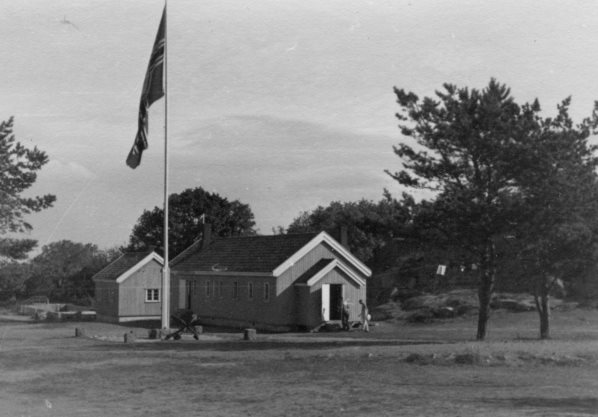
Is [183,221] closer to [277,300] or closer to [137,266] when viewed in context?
[137,266]

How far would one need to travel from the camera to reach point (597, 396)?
47.5ft

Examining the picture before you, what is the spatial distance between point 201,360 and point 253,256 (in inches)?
937

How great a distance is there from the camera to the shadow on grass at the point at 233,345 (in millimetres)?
28016

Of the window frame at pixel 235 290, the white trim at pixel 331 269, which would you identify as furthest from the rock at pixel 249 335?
the window frame at pixel 235 290

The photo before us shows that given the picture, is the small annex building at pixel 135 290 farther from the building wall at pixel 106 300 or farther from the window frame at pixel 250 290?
the window frame at pixel 250 290

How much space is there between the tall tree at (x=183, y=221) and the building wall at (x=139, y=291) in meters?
25.5

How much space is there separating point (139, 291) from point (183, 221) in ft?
94.3

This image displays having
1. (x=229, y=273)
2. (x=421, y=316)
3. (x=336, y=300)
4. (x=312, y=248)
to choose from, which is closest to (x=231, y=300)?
(x=229, y=273)

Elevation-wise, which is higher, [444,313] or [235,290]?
[235,290]

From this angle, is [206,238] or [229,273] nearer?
[229,273]

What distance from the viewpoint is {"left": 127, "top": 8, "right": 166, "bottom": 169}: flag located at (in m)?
30.7

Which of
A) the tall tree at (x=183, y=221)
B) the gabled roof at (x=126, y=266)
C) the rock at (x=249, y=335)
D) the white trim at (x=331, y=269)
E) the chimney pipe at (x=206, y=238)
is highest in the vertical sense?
the tall tree at (x=183, y=221)

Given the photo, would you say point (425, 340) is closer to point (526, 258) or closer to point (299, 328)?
point (526, 258)

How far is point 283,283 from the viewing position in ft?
139
